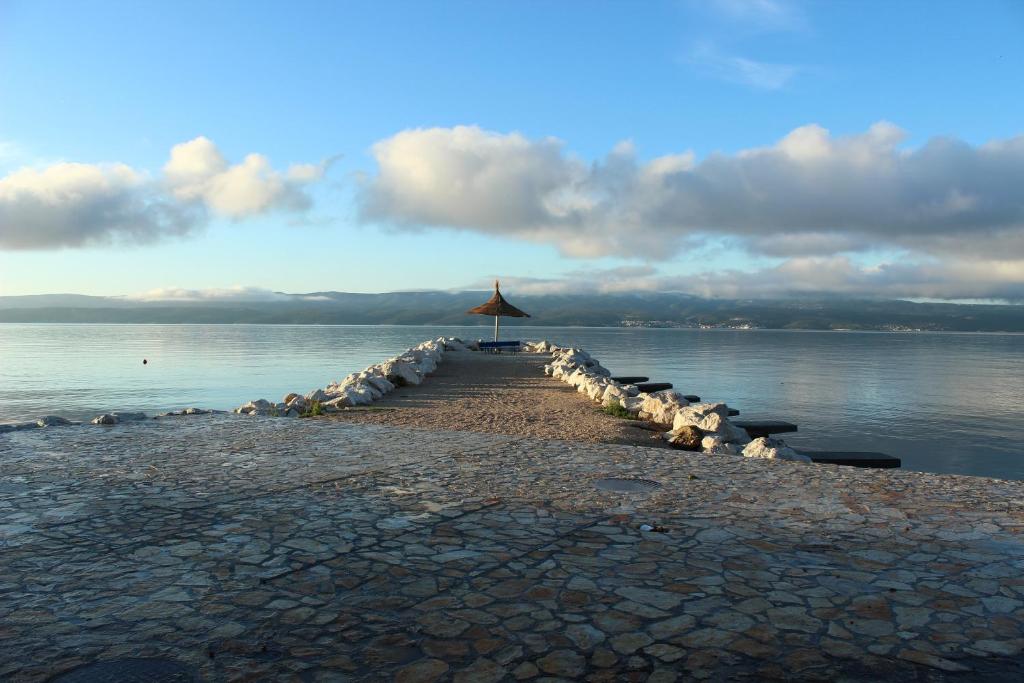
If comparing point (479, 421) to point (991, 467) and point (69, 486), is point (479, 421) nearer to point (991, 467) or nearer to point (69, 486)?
point (69, 486)

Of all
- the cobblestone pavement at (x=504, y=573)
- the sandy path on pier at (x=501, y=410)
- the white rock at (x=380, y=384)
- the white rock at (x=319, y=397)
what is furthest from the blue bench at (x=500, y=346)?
the cobblestone pavement at (x=504, y=573)

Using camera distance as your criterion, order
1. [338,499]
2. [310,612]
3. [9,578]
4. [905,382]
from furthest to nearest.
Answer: [905,382]
[338,499]
[9,578]
[310,612]

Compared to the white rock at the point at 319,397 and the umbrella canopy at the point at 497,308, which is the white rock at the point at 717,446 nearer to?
the white rock at the point at 319,397

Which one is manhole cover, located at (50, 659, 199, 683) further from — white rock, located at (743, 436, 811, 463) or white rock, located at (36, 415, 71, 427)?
white rock, located at (36, 415, 71, 427)

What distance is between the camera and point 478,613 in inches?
163

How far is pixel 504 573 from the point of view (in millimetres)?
4770

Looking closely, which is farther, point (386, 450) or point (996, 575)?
point (386, 450)

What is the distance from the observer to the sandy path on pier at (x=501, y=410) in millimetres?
12695

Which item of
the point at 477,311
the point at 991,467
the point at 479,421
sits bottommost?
the point at 991,467

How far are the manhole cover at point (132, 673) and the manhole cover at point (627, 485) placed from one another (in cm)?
456

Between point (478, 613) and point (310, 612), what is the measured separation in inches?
38.1

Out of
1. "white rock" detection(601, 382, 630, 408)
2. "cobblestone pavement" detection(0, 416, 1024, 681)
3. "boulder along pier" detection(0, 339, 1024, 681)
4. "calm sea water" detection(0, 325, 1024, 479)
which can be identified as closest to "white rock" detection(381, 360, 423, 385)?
"white rock" detection(601, 382, 630, 408)

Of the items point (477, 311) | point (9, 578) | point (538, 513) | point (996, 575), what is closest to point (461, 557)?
point (538, 513)

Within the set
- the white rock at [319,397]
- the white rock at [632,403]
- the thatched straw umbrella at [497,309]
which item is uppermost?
the thatched straw umbrella at [497,309]
